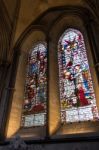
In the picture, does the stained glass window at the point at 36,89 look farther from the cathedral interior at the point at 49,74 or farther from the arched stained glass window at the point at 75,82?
the arched stained glass window at the point at 75,82

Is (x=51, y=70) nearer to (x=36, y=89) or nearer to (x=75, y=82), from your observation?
(x=36, y=89)

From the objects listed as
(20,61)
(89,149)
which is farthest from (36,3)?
(89,149)

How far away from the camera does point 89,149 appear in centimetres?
395

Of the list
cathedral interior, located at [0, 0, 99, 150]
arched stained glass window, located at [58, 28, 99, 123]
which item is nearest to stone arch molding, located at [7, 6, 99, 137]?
cathedral interior, located at [0, 0, 99, 150]

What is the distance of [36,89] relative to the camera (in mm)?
6336

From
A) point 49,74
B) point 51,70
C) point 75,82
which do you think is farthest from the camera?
point 51,70

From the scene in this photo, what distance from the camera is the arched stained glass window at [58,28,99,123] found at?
5020 millimetres

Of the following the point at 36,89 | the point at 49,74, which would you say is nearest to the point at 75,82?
the point at 49,74

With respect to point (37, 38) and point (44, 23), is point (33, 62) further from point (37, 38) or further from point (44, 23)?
point (44, 23)

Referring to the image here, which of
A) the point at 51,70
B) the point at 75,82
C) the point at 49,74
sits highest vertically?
the point at 51,70

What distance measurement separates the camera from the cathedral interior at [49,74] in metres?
4.79

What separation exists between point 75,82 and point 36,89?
1.46 m

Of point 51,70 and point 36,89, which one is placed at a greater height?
point 51,70

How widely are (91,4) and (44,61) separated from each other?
261cm
